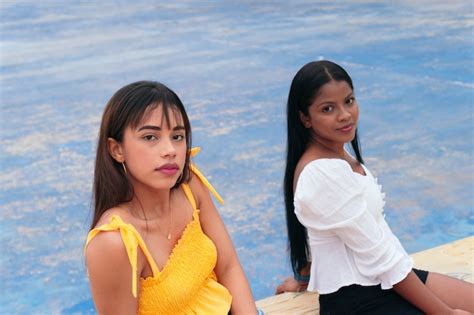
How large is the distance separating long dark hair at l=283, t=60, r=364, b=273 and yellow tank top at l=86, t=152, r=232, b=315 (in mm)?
370

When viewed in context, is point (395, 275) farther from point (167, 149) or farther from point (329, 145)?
point (167, 149)

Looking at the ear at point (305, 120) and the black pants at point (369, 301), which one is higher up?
the ear at point (305, 120)

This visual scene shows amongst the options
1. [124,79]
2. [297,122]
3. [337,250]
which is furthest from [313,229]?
[124,79]

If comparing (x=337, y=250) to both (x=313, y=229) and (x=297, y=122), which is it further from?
(x=297, y=122)

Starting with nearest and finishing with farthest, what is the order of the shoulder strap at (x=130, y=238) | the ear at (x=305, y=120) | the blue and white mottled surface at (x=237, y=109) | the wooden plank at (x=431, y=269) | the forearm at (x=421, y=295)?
the shoulder strap at (x=130, y=238)
the forearm at (x=421, y=295)
the ear at (x=305, y=120)
the wooden plank at (x=431, y=269)
the blue and white mottled surface at (x=237, y=109)

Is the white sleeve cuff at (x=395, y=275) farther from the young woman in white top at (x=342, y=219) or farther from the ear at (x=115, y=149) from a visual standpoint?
the ear at (x=115, y=149)

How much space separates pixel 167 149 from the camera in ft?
6.47

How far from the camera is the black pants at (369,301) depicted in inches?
91.8

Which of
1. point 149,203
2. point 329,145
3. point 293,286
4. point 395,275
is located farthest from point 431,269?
point 149,203

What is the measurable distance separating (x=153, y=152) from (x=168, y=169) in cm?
6

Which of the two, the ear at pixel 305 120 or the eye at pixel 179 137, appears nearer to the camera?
the eye at pixel 179 137

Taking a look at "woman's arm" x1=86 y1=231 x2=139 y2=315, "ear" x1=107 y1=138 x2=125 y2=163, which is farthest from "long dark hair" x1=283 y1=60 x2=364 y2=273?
"woman's arm" x1=86 y1=231 x2=139 y2=315

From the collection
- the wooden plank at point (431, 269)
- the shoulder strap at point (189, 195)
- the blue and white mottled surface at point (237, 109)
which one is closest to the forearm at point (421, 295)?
the wooden plank at point (431, 269)

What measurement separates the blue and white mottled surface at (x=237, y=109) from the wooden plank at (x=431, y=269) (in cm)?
71
